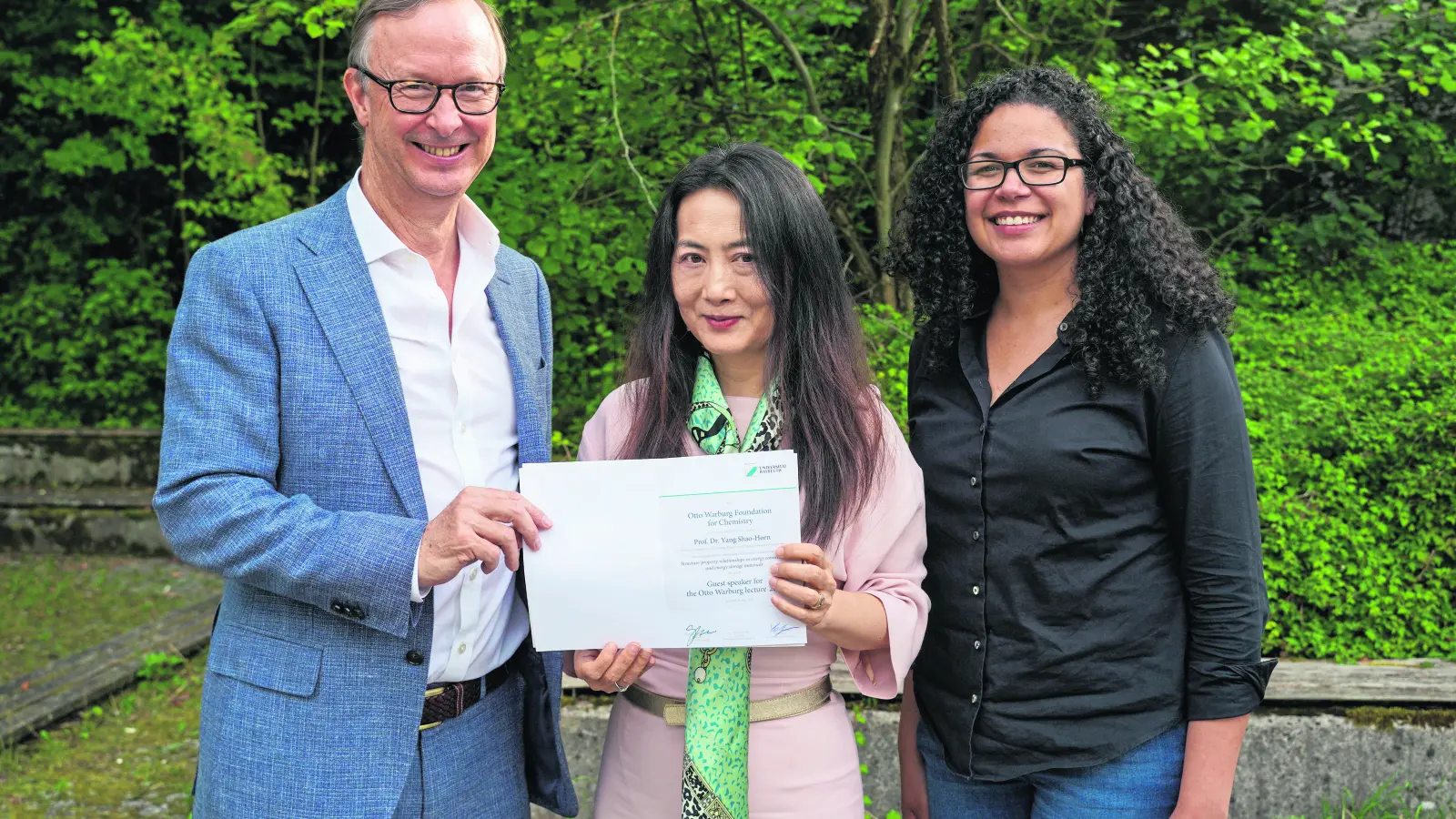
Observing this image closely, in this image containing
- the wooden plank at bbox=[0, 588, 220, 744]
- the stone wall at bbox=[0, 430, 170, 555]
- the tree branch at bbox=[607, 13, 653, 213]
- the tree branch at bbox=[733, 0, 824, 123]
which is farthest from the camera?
the stone wall at bbox=[0, 430, 170, 555]

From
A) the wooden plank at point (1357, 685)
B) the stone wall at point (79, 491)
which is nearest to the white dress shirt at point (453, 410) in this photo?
the wooden plank at point (1357, 685)

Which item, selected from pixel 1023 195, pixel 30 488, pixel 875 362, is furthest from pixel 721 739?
pixel 30 488

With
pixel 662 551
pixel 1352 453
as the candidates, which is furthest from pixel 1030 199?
pixel 1352 453

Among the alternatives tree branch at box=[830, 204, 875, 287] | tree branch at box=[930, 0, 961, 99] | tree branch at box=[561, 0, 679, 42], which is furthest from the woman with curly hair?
tree branch at box=[830, 204, 875, 287]

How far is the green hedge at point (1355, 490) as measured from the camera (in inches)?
164

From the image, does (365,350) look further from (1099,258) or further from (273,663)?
(1099,258)

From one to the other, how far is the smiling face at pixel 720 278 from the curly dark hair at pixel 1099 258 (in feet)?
1.60

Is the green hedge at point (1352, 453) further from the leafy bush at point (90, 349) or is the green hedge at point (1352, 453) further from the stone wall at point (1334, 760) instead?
the leafy bush at point (90, 349)

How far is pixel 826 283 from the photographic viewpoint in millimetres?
2309

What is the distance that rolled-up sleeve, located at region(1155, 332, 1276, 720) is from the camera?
2.15m

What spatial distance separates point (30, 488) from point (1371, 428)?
8232mm

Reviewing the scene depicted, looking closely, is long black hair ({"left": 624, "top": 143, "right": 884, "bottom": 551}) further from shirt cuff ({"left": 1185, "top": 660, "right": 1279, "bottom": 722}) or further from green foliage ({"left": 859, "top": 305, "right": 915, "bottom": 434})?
green foliage ({"left": 859, "top": 305, "right": 915, "bottom": 434})

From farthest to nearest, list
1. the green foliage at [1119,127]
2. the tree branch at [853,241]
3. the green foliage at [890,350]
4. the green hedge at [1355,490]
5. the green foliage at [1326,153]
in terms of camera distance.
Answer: the tree branch at [853,241] → the green foliage at [1326,153] → the green foliage at [890,350] → the green foliage at [1119,127] → the green hedge at [1355,490]
